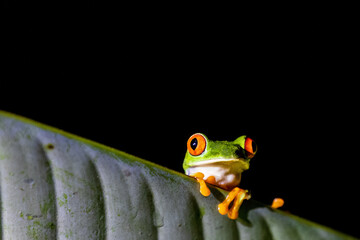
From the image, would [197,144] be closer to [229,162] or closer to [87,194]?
[229,162]

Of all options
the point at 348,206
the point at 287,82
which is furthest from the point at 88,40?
the point at 348,206

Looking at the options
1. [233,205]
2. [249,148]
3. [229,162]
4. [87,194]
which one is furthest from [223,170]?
[87,194]

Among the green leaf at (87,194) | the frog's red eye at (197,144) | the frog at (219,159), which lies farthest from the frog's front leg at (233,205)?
the frog's red eye at (197,144)

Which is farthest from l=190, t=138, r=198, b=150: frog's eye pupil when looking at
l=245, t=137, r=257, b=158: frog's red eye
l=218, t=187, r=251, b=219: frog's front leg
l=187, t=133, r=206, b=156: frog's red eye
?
l=218, t=187, r=251, b=219: frog's front leg

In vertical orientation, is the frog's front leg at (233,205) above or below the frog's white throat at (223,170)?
above

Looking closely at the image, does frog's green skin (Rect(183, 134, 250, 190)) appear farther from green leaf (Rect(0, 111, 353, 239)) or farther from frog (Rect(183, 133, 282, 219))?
green leaf (Rect(0, 111, 353, 239))

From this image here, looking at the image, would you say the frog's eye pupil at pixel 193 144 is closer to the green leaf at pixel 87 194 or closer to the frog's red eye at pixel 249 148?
the frog's red eye at pixel 249 148
